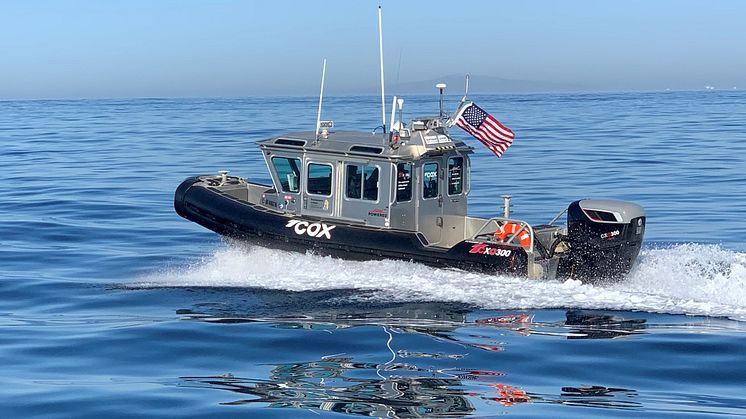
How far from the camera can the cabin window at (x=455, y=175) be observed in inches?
617

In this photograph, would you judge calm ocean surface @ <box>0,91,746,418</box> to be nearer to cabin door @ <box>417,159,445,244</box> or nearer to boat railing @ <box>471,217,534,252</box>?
boat railing @ <box>471,217,534,252</box>

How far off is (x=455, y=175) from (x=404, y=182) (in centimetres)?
101

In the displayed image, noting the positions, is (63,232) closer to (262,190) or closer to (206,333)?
(262,190)

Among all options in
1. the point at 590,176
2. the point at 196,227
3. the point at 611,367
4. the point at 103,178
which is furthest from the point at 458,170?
the point at 103,178

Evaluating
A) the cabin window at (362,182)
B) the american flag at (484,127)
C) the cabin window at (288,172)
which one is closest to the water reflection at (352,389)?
the cabin window at (362,182)

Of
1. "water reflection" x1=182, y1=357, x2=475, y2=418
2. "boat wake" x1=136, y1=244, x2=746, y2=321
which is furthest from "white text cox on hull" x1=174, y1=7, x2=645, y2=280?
Result: "water reflection" x1=182, y1=357, x2=475, y2=418

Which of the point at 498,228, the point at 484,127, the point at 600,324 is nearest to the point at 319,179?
the point at 484,127

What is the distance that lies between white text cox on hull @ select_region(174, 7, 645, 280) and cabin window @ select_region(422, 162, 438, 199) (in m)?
0.02

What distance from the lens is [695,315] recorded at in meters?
12.5

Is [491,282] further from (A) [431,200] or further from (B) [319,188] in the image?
(B) [319,188]

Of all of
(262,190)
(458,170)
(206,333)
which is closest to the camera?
(206,333)

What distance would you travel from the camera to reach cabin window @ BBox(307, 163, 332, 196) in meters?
15.6

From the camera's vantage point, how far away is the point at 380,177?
1503 centimetres

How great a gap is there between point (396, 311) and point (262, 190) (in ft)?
17.0
